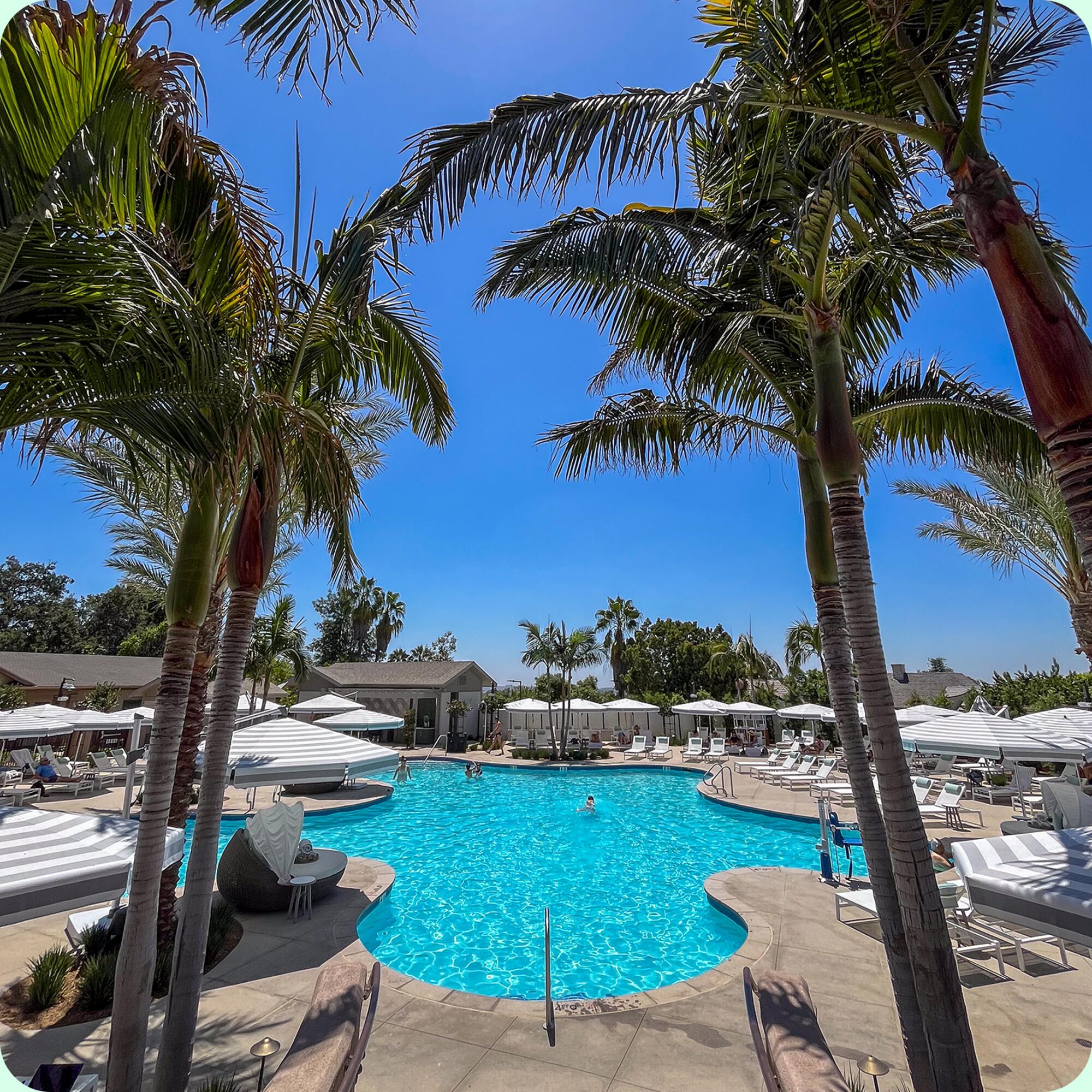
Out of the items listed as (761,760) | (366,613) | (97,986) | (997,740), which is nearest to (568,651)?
(761,760)

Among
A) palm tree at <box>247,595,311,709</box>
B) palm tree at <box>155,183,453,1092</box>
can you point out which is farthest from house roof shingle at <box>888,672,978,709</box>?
palm tree at <box>155,183,453,1092</box>

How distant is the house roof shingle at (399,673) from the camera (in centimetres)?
3491

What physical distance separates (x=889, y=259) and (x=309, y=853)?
11388 mm

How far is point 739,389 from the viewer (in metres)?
6.90

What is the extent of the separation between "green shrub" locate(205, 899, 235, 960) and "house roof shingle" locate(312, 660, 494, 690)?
88.0ft

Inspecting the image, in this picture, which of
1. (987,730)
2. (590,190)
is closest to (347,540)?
(590,190)

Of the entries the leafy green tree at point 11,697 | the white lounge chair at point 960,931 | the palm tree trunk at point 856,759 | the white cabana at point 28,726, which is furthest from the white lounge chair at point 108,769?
the palm tree trunk at point 856,759

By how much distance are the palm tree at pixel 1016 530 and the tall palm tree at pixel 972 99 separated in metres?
11.1

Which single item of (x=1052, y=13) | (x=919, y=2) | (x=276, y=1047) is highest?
(x=1052, y=13)

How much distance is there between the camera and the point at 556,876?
12.5 metres

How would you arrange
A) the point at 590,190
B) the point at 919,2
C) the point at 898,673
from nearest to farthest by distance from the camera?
the point at 919,2 < the point at 590,190 < the point at 898,673

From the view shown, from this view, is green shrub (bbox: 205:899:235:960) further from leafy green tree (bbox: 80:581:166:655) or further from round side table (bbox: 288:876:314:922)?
leafy green tree (bbox: 80:581:166:655)

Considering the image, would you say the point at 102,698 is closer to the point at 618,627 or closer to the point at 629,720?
the point at 629,720

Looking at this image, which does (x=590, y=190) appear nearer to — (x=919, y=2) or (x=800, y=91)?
(x=800, y=91)
